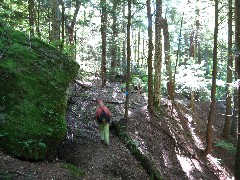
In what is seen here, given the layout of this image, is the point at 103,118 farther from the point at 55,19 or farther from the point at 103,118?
the point at 55,19

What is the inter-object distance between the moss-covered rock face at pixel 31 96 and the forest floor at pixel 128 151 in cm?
55

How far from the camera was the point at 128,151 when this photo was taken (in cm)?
1030

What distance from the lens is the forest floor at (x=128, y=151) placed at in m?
7.08

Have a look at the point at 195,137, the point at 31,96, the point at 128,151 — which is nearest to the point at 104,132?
the point at 128,151

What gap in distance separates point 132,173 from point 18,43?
20.8 feet

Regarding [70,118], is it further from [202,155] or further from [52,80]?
[202,155]

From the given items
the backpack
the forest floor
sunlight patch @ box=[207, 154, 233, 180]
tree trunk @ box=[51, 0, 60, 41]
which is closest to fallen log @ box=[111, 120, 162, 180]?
the forest floor

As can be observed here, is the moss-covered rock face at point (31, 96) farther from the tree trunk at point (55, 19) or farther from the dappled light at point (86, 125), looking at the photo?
the tree trunk at point (55, 19)

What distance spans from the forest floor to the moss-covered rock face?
55 cm

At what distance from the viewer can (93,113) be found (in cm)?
1209

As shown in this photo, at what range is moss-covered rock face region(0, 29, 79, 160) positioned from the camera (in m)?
7.05

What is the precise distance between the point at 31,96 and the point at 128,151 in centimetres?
419

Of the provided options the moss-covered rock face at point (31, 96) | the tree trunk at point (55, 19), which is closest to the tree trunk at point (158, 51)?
the tree trunk at point (55, 19)

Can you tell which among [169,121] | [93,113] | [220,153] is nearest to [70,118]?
[93,113]
